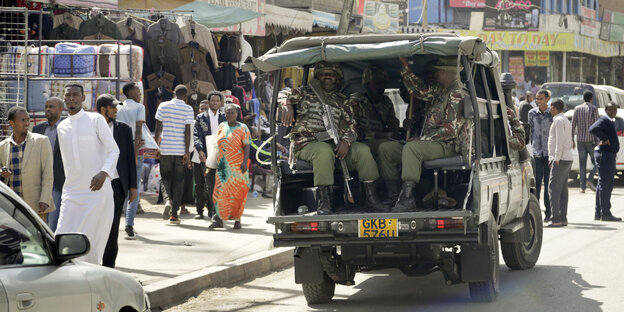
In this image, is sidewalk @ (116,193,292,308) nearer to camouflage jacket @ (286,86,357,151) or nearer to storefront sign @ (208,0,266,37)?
camouflage jacket @ (286,86,357,151)

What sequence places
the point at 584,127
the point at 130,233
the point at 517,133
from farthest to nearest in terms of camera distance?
1. the point at 584,127
2. the point at 130,233
3. the point at 517,133

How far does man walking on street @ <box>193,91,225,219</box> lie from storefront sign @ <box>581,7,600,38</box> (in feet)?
135

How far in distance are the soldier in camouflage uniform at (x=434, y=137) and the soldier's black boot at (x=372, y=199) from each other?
22 centimetres

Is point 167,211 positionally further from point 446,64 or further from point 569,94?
point 569,94

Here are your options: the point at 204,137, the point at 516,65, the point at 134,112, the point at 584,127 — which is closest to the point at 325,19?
the point at 584,127

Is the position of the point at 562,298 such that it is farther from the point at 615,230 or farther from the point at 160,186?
the point at 160,186

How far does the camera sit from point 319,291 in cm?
869

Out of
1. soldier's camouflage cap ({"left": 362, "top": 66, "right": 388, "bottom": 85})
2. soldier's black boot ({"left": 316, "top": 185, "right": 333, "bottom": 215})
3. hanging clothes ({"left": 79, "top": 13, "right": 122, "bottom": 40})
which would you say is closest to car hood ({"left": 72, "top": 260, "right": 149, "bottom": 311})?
soldier's black boot ({"left": 316, "top": 185, "right": 333, "bottom": 215})

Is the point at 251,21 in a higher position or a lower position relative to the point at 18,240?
higher

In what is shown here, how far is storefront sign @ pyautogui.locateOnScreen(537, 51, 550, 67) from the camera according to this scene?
164 ft

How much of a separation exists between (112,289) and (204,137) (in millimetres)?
8991

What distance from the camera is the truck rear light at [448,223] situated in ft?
25.7

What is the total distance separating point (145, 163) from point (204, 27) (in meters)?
2.44

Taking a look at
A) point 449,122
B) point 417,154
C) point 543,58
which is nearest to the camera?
point 417,154
